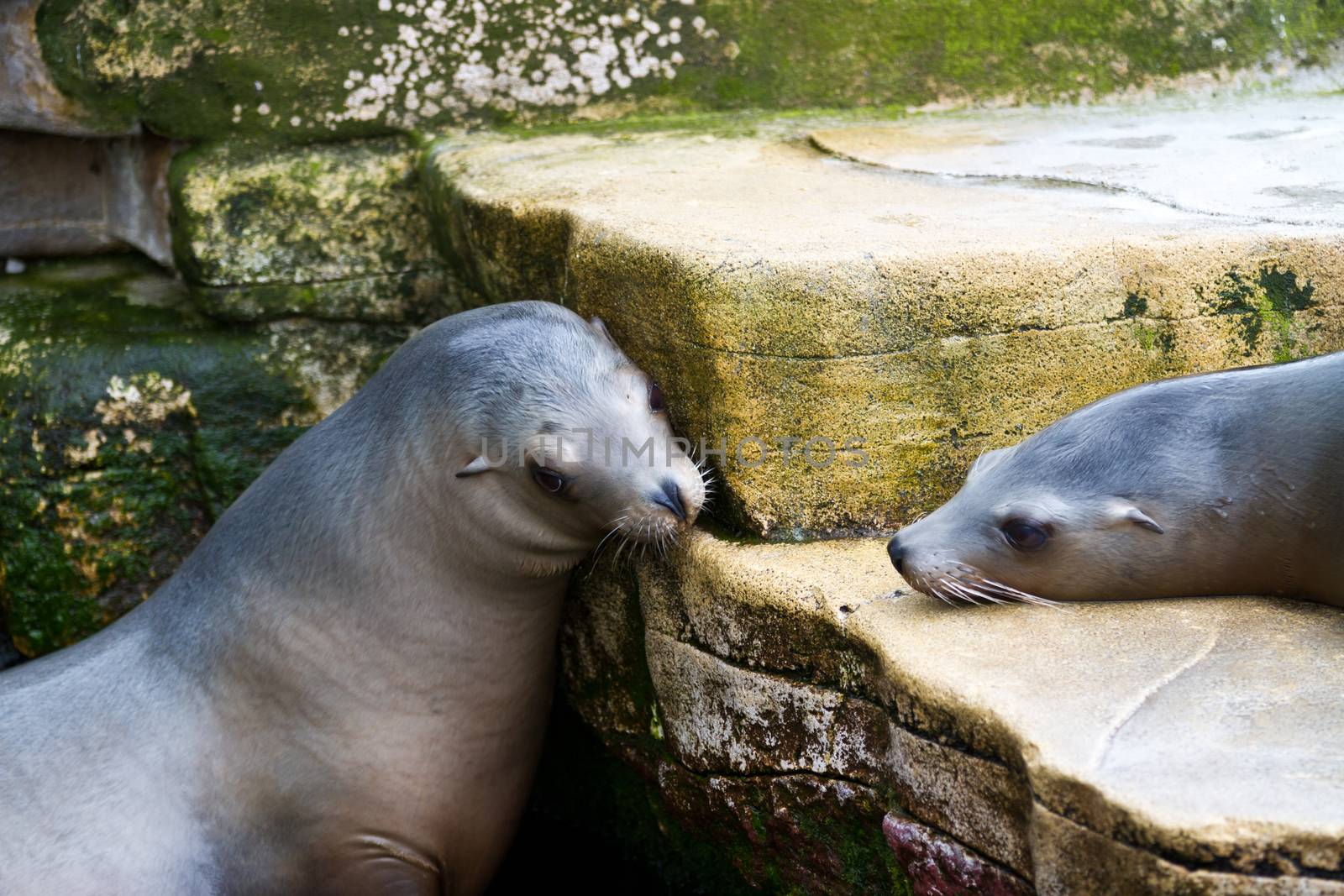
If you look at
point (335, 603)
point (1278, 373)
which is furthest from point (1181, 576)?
point (335, 603)

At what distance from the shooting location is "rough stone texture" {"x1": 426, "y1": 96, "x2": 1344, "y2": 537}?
109 inches

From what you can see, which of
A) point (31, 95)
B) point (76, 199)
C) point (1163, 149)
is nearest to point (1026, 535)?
point (1163, 149)

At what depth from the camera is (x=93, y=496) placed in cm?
415

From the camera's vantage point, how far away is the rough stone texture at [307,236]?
428 centimetres

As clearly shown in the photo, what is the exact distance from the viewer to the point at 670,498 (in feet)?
9.16

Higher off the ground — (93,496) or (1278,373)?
(1278,373)

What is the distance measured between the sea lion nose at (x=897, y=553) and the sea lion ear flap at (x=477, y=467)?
0.89 m

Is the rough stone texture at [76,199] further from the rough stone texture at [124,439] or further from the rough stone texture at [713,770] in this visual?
the rough stone texture at [713,770]

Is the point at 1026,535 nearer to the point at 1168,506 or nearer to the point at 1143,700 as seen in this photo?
the point at 1168,506

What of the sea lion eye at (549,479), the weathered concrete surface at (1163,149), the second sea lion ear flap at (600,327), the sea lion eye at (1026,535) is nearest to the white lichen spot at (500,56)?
the weathered concrete surface at (1163,149)

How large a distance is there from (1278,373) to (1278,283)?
42 centimetres

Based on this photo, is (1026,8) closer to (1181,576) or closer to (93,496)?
(1181,576)

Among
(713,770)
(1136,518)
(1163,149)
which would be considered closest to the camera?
(1136,518)

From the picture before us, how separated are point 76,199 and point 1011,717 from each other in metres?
4.03
